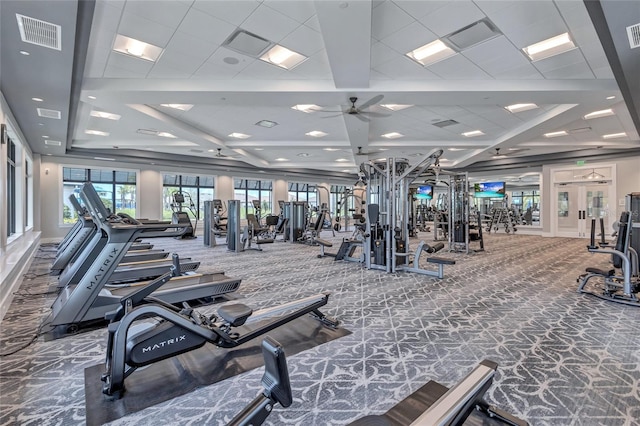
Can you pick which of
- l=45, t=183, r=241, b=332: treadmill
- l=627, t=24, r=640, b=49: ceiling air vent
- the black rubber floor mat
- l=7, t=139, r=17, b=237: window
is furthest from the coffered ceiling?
the black rubber floor mat

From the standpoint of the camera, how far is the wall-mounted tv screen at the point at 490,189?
13916 millimetres

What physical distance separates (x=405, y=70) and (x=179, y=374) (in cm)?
495

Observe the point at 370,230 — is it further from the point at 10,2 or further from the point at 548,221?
the point at 548,221

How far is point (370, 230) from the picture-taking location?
6.21 metres

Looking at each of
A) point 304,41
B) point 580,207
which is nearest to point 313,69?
point 304,41

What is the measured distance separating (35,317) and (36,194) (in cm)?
934

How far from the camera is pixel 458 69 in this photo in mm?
4922

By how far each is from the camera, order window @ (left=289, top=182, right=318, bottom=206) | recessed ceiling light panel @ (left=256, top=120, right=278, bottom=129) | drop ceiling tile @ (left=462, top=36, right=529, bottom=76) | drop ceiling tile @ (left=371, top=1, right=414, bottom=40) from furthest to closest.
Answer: window @ (left=289, top=182, right=318, bottom=206), recessed ceiling light panel @ (left=256, top=120, right=278, bottom=129), drop ceiling tile @ (left=462, top=36, right=529, bottom=76), drop ceiling tile @ (left=371, top=1, right=414, bottom=40)

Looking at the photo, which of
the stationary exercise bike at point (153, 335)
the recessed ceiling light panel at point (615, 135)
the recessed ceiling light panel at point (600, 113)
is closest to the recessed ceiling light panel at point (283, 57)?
the stationary exercise bike at point (153, 335)

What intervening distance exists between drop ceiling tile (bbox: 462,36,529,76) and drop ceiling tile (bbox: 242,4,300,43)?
2.47m

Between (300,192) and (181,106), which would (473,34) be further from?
(300,192)

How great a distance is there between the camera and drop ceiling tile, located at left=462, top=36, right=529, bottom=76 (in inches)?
165

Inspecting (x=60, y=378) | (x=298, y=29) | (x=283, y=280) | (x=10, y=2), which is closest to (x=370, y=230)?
(x=283, y=280)

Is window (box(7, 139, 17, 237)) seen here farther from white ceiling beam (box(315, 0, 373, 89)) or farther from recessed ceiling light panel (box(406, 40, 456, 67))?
recessed ceiling light panel (box(406, 40, 456, 67))
